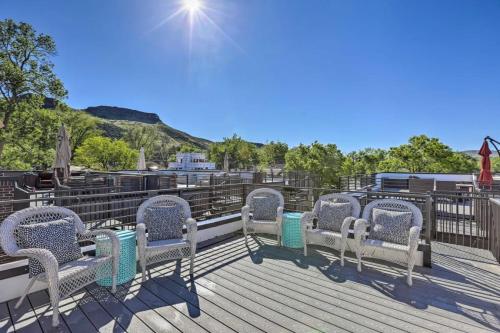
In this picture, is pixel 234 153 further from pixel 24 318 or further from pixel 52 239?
pixel 24 318

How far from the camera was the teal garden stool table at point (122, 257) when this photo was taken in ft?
9.14

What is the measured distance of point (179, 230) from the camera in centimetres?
341

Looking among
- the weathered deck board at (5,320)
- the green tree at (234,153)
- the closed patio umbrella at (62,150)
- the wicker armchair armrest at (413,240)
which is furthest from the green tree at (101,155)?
the wicker armchair armrest at (413,240)

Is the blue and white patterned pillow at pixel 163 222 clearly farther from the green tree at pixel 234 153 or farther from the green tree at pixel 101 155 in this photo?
the green tree at pixel 234 153

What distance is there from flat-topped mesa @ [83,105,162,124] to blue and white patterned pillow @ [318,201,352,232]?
100662 millimetres

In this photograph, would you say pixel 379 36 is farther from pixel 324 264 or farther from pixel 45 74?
pixel 45 74

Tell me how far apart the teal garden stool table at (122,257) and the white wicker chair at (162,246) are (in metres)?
0.13

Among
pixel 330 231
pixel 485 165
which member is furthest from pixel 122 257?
pixel 485 165

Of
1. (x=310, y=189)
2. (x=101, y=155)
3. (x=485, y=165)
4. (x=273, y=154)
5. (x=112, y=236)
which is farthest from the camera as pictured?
(x=273, y=154)

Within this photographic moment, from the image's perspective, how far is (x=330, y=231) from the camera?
379 centimetres

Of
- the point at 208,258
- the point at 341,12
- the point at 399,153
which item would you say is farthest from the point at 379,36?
the point at 399,153

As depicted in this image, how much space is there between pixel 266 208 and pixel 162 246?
A: 79.6 inches

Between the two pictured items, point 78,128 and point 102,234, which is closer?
point 102,234

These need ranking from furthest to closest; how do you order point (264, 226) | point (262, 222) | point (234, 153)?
1. point (234, 153)
2. point (264, 226)
3. point (262, 222)
